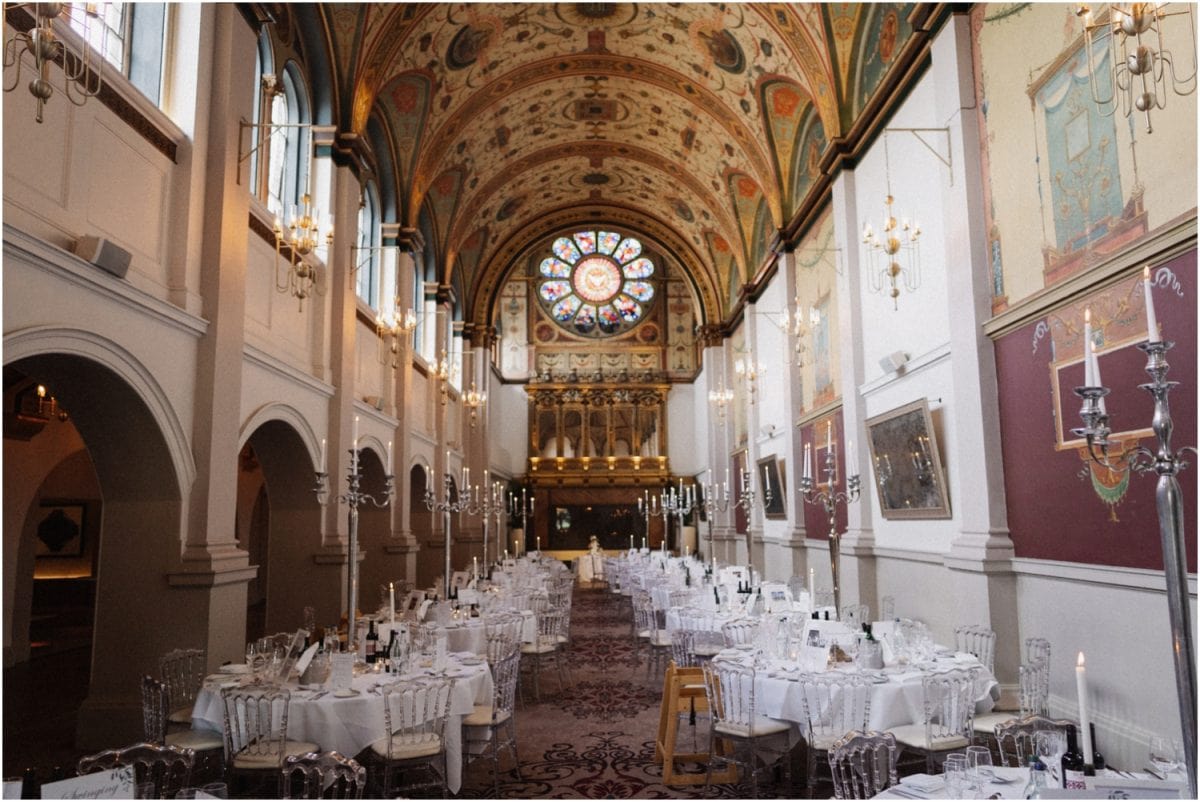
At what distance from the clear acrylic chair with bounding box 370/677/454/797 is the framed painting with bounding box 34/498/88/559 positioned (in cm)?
1326

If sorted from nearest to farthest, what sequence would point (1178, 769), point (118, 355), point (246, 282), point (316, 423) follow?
1. point (1178, 769)
2. point (118, 355)
3. point (246, 282)
4. point (316, 423)

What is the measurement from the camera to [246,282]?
28.5 feet

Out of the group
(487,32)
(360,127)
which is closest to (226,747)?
(360,127)

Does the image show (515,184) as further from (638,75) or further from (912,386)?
(912,386)

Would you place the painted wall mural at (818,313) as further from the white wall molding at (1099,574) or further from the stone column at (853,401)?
the white wall molding at (1099,574)

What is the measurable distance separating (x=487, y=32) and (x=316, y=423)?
8.03 metres

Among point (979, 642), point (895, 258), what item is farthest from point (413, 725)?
point (895, 258)

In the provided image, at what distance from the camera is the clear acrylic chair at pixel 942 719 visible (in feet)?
17.6

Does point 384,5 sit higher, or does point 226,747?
point 384,5

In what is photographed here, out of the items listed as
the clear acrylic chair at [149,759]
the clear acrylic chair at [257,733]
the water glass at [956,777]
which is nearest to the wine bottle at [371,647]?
the clear acrylic chair at [257,733]

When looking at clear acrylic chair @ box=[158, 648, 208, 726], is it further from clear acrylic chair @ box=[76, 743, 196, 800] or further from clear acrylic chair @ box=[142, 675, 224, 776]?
clear acrylic chair @ box=[76, 743, 196, 800]

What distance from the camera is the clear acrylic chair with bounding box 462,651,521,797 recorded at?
6.31m

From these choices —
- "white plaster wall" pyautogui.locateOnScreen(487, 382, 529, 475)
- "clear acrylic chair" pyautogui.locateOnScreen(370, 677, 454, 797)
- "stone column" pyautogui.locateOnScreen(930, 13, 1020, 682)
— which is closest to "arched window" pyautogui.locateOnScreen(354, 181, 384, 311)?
"stone column" pyautogui.locateOnScreen(930, 13, 1020, 682)

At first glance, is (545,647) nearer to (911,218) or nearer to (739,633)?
(739,633)
